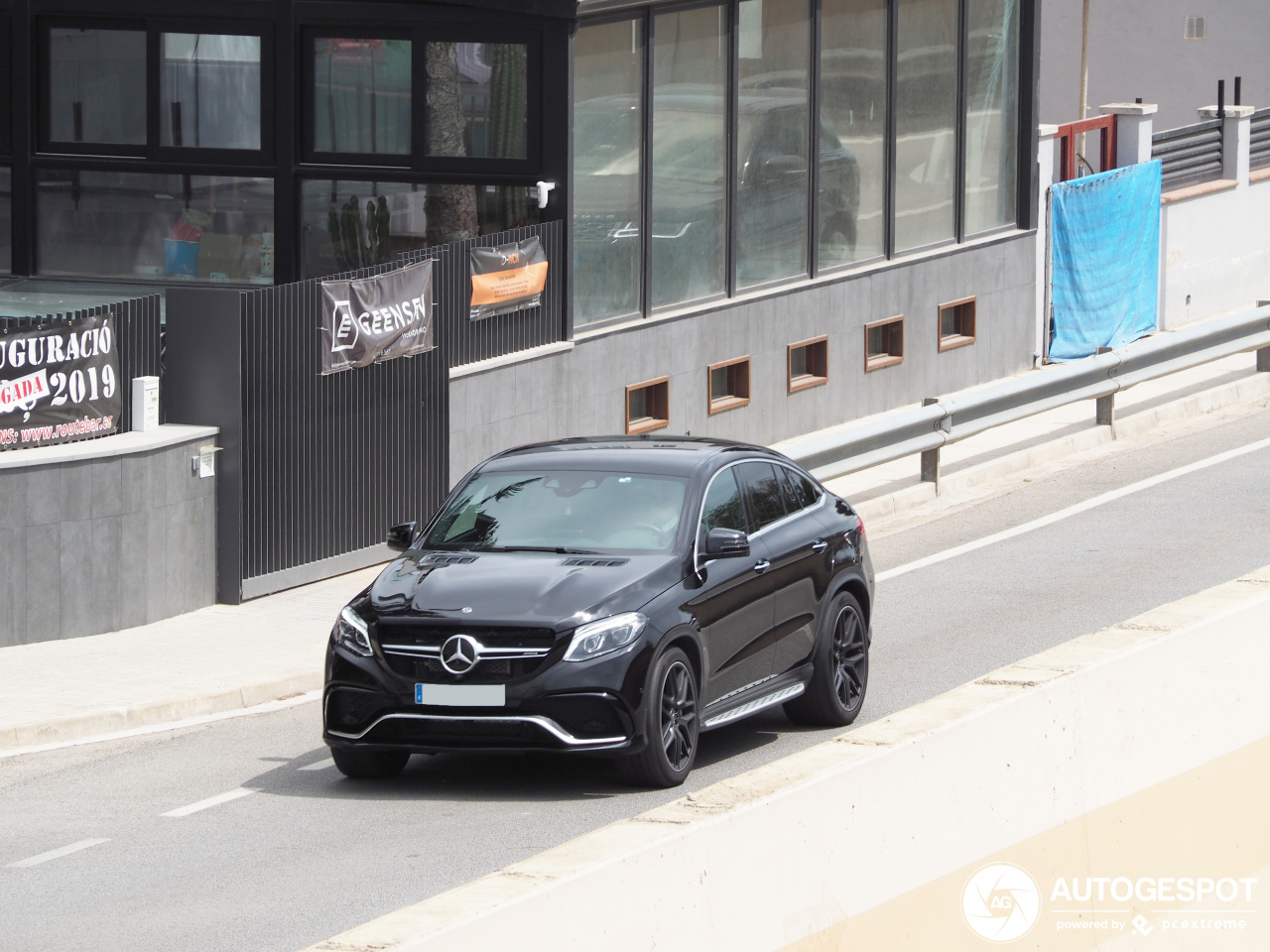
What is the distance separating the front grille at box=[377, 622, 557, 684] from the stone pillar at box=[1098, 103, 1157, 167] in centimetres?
1785

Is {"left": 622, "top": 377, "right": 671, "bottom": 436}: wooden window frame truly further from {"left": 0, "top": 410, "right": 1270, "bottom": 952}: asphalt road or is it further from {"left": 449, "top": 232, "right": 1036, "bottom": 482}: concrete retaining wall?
{"left": 0, "top": 410, "right": 1270, "bottom": 952}: asphalt road

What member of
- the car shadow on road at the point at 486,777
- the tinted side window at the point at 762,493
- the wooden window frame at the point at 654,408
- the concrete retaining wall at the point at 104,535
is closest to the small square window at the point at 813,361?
the wooden window frame at the point at 654,408

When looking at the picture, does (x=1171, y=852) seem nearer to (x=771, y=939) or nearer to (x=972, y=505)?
(x=771, y=939)

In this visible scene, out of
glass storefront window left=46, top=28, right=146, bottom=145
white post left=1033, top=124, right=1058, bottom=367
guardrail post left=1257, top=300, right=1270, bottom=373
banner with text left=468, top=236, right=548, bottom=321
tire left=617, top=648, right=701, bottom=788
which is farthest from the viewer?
white post left=1033, top=124, right=1058, bottom=367

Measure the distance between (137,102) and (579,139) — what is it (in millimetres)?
4298

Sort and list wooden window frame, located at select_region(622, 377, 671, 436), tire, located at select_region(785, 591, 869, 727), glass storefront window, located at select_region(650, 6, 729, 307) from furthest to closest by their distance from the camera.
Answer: glass storefront window, located at select_region(650, 6, 729, 307) < wooden window frame, located at select_region(622, 377, 671, 436) < tire, located at select_region(785, 591, 869, 727)

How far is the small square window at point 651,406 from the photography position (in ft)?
66.0

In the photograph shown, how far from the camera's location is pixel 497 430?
18141 millimetres

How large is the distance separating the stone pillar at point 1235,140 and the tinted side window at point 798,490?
1746 cm

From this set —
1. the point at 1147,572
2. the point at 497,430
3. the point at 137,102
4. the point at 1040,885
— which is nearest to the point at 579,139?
the point at 497,430

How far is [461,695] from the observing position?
10.5 meters

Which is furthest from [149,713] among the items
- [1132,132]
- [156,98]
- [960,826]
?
[1132,132]

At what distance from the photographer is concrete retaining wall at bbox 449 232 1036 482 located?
722 inches

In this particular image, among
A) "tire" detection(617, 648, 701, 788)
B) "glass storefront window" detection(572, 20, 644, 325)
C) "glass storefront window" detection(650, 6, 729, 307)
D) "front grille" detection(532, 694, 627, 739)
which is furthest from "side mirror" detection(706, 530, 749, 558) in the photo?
"glass storefront window" detection(650, 6, 729, 307)
